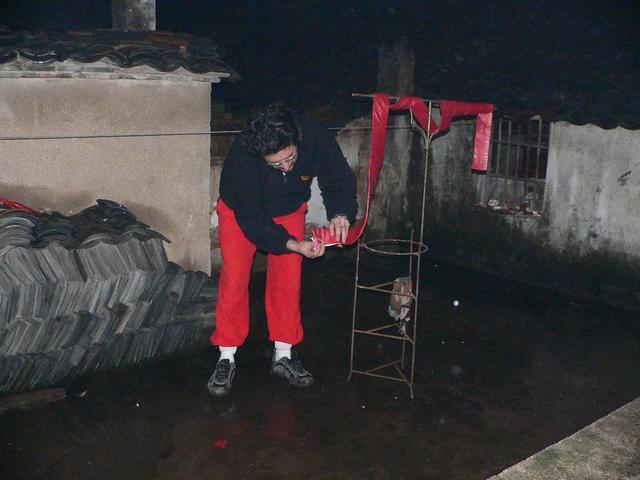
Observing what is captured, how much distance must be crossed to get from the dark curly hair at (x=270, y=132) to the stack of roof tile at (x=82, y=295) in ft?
6.02

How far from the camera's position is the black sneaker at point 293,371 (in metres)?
6.15

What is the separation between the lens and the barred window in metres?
10.1

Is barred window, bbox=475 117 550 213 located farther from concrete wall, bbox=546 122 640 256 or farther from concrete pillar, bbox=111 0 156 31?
concrete pillar, bbox=111 0 156 31

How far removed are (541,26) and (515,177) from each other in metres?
2.37

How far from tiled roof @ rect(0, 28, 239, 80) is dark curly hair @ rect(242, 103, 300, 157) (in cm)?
212

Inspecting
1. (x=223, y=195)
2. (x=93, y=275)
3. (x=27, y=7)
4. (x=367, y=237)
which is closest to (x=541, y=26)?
(x=367, y=237)

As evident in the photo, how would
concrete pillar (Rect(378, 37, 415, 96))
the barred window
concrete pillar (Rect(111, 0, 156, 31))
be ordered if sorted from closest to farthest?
concrete pillar (Rect(111, 0, 156, 31))
the barred window
concrete pillar (Rect(378, 37, 415, 96))

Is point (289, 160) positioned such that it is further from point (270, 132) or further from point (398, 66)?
point (398, 66)

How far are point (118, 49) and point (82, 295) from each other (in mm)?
2475

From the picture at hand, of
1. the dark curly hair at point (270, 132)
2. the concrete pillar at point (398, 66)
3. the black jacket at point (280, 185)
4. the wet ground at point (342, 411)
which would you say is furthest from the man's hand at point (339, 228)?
the concrete pillar at point (398, 66)

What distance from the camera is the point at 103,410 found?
18.6 ft

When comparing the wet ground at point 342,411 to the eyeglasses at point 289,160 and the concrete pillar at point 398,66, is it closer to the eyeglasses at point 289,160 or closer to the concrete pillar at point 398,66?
the eyeglasses at point 289,160

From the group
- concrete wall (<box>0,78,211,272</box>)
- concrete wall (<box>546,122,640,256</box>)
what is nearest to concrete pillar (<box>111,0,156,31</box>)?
concrete wall (<box>0,78,211,272</box>)

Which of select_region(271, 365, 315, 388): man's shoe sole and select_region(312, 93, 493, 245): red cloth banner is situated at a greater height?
select_region(312, 93, 493, 245): red cloth banner
